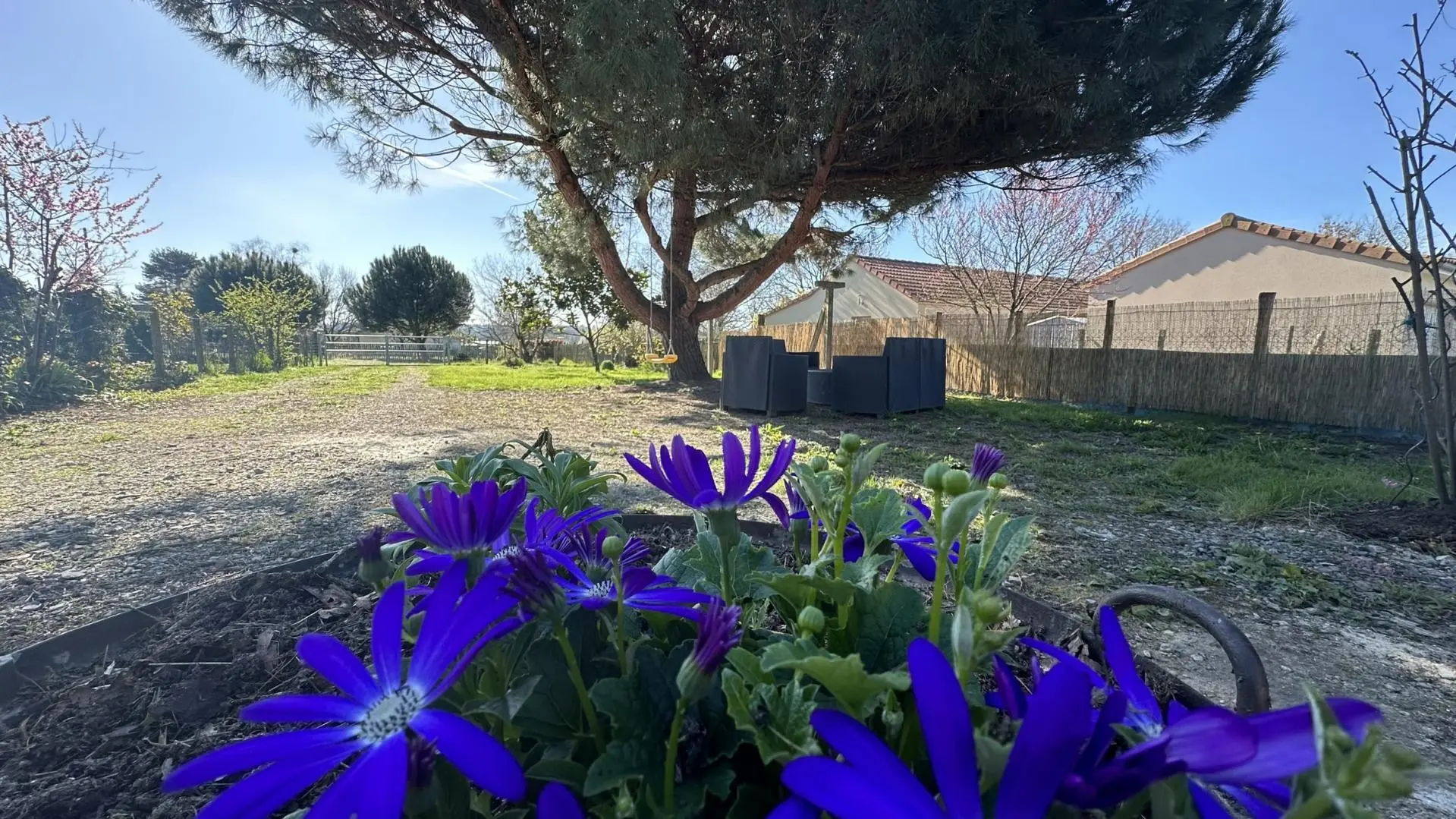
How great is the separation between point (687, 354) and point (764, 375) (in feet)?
12.3

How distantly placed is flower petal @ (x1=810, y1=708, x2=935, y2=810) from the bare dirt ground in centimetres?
93

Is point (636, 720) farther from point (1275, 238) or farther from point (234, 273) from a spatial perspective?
point (234, 273)

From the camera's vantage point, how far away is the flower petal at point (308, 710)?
310 mm

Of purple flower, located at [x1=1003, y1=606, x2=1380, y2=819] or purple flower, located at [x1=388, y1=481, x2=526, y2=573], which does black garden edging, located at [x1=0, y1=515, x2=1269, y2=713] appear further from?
purple flower, located at [x1=388, y1=481, x2=526, y2=573]

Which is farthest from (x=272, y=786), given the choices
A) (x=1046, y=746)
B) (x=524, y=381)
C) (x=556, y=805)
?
(x=524, y=381)

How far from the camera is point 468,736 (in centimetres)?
30

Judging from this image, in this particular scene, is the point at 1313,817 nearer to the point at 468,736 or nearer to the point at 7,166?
the point at 468,736

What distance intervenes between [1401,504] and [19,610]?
531 centimetres

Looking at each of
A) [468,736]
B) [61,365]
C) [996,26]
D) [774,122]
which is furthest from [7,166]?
[468,736]

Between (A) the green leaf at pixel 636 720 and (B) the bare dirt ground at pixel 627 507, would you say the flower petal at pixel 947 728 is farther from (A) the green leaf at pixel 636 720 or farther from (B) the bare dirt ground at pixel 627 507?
(B) the bare dirt ground at pixel 627 507

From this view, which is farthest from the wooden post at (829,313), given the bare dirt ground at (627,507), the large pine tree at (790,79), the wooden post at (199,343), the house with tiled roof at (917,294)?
the wooden post at (199,343)

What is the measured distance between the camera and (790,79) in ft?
19.6

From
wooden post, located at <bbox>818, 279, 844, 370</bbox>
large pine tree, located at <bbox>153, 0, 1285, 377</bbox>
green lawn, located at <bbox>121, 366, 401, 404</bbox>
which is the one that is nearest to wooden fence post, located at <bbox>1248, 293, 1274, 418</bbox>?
large pine tree, located at <bbox>153, 0, 1285, 377</bbox>

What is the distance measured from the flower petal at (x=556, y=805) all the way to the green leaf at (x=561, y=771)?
0.20ft
